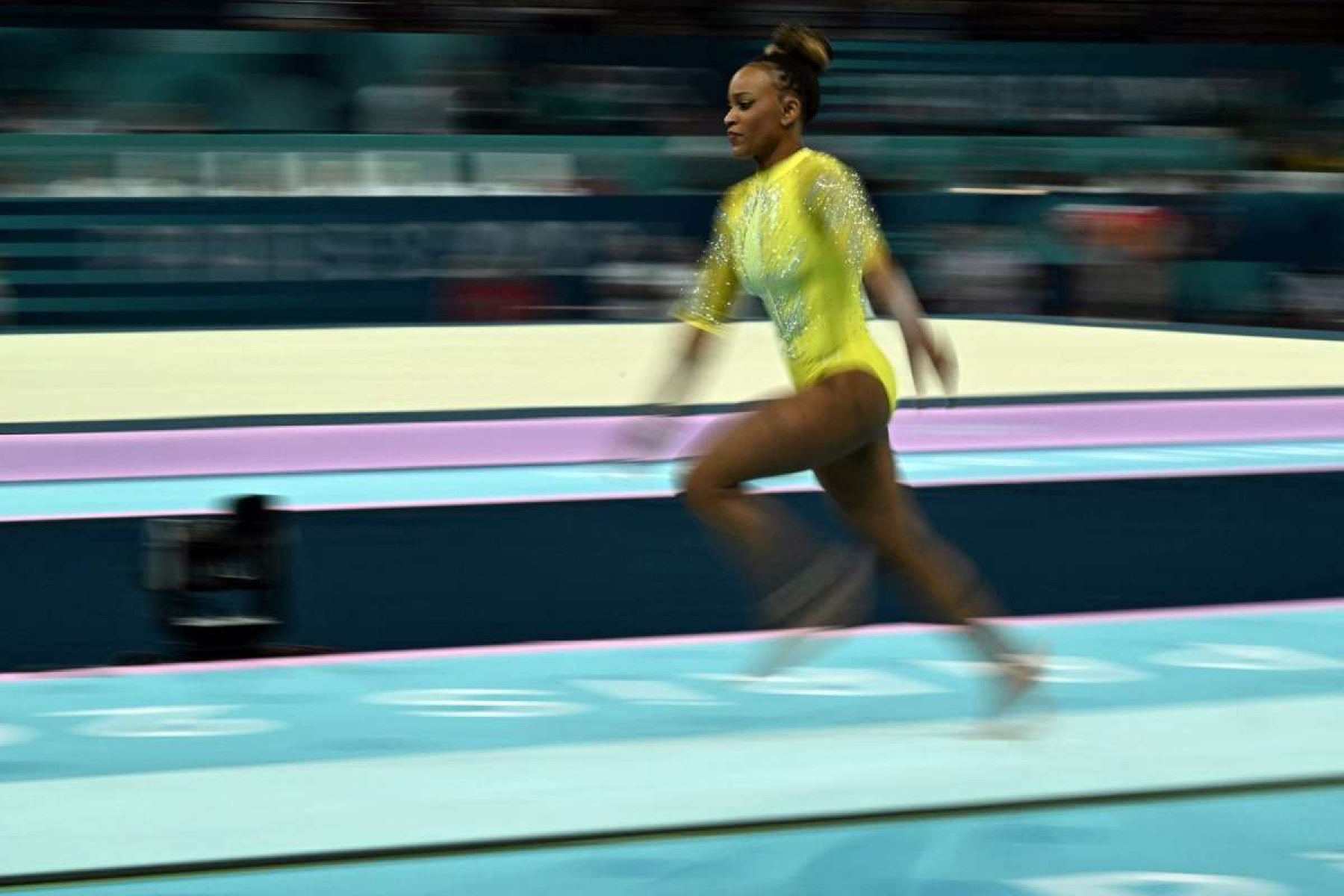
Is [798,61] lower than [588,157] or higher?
higher

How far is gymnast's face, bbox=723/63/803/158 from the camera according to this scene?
3.96 metres

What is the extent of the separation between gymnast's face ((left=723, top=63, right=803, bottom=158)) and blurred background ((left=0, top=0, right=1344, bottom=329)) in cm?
1006

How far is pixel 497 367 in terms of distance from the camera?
1138 cm

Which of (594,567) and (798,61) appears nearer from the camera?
(798,61)

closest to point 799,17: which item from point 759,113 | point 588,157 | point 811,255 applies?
point 588,157

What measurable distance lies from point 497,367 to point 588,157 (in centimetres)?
362

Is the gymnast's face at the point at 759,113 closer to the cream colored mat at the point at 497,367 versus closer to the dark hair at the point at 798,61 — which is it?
the dark hair at the point at 798,61

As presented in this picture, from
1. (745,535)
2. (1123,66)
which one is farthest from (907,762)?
(1123,66)

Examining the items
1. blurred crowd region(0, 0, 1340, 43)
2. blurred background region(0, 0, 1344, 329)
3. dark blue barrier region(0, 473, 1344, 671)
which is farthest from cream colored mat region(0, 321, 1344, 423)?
dark blue barrier region(0, 473, 1344, 671)

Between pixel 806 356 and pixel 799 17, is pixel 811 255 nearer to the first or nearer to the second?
pixel 806 356

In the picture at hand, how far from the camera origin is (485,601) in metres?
5.86

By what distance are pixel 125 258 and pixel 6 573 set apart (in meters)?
8.18

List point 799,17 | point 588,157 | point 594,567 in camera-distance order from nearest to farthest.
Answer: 1. point 594,567
2. point 588,157
3. point 799,17

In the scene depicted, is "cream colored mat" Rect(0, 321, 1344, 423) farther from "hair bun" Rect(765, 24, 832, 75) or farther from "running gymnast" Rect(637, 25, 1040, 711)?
"hair bun" Rect(765, 24, 832, 75)
